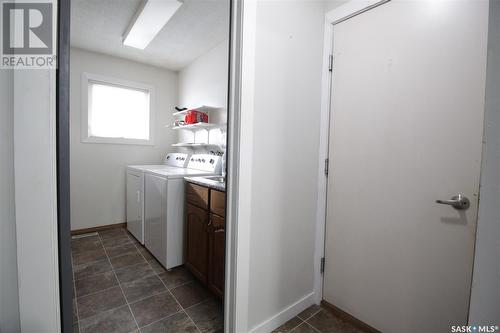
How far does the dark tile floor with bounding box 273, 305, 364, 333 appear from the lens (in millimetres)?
1402

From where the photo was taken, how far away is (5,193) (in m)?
0.61

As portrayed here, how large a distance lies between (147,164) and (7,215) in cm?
297

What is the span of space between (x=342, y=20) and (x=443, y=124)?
0.95m

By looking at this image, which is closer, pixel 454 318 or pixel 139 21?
pixel 454 318

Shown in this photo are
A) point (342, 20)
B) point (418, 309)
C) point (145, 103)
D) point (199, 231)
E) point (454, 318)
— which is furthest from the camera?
point (145, 103)

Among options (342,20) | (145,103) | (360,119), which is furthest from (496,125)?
(145,103)

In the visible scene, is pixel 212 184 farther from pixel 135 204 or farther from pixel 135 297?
pixel 135 204

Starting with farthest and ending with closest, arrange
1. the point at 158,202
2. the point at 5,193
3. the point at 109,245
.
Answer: the point at 109,245 → the point at 158,202 → the point at 5,193

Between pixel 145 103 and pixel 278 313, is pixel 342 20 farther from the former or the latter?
pixel 145 103

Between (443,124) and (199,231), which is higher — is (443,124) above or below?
above

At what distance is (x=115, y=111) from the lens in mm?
3213

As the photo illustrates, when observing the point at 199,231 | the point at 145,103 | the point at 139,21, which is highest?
the point at 139,21

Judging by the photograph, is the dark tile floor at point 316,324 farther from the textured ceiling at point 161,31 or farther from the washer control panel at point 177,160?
the textured ceiling at point 161,31

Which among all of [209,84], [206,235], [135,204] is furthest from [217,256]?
[209,84]
